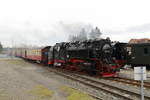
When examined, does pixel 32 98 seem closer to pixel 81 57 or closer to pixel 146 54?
pixel 81 57

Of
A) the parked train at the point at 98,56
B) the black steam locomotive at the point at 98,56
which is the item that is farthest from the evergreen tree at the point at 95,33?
the black steam locomotive at the point at 98,56

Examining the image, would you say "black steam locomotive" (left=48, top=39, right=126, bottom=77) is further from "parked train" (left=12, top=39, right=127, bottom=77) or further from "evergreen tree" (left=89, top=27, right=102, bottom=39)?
"evergreen tree" (left=89, top=27, right=102, bottom=39)

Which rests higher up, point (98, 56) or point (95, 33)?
point (95, 33)

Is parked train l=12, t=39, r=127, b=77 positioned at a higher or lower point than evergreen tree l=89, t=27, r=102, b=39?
lower

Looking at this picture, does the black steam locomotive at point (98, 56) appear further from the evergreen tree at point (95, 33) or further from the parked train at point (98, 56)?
the evergreen tree at point (95, 33)

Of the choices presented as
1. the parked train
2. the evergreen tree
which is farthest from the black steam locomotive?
the evergreen tree

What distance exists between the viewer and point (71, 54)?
Result: 51.3 ft

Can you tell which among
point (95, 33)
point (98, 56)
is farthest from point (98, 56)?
point (95, 33)

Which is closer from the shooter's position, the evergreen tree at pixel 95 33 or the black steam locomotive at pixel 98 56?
the black steam locomotive at pixel 98 56

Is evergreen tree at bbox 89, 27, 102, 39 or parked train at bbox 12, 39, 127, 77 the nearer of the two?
parked train at bbox 12, 39, 127, 77

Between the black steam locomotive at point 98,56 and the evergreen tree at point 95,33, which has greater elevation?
the evergreen tree at point 95,33

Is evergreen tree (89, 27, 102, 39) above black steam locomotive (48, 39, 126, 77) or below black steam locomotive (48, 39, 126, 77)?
above

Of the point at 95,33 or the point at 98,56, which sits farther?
the point at 95,33

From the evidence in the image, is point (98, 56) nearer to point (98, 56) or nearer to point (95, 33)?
point (98, 56)
